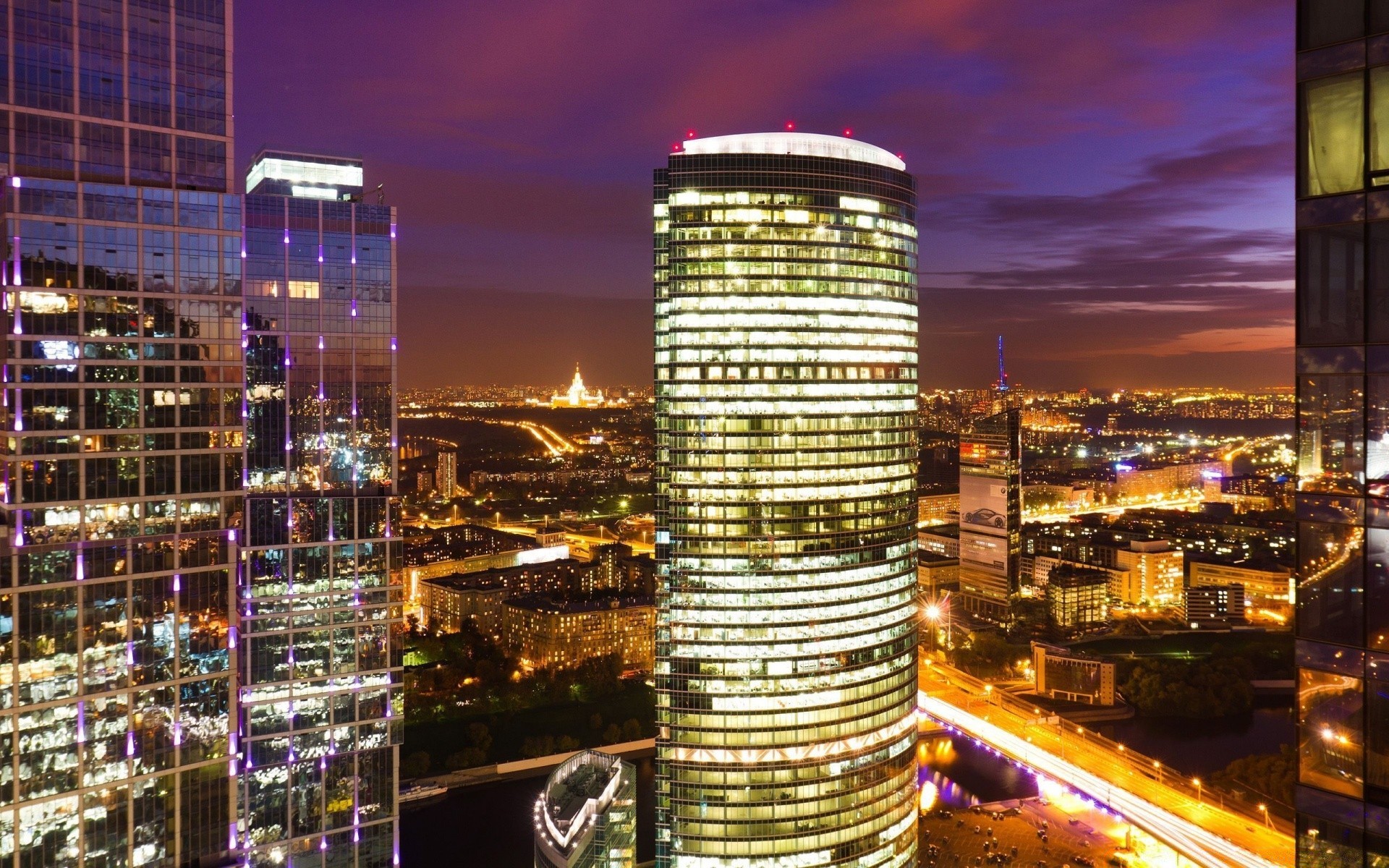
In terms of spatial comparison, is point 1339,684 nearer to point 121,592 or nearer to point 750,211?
point 121,592

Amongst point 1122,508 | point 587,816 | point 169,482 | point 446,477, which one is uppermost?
point 169,482

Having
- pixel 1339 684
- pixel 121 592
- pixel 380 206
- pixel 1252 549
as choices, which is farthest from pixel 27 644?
pixel 1252 549

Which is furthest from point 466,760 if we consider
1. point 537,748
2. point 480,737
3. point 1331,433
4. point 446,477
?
point 446,477

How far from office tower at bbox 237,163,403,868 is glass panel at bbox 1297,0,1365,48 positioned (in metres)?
34.4

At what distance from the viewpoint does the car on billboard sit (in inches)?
4055

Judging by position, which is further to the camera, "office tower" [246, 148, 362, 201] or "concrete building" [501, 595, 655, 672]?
"concrete building" [501, 595, 655, 672]

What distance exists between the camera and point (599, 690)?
67688mm

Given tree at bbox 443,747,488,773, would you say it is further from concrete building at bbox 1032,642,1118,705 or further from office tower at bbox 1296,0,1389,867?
office tower at bbox 1296,0,1389,867

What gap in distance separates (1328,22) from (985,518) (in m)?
103

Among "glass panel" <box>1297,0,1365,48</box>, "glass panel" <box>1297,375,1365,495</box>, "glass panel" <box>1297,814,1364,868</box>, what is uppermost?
"glass panel" <box>1297,0,1365,48</box>

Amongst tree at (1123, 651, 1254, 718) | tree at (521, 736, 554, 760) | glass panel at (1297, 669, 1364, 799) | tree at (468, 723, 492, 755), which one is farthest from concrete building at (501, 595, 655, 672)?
glass panel at (1297, 669, 1364, 799)

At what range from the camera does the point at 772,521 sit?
42.7m

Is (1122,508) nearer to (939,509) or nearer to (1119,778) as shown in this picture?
(939,509)

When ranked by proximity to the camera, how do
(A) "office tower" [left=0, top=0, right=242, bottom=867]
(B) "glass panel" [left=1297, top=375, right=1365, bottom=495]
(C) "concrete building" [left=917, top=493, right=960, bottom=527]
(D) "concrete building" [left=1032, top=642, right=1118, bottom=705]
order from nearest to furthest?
(B) "glass panel" [left=1297, top=375, right=1365, bottom=495]
(A) "office tower" [left=0, top=0, right=242, bottom=867]
(D) "concrete building" [left=1032, top=642, right=1118, bottom=705]
(C) "concrete building" [left=917, top=493, right=960, bottom=527]
